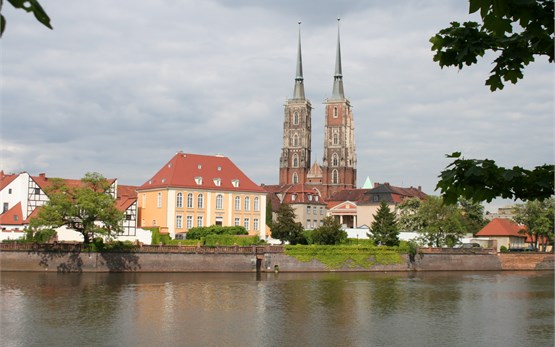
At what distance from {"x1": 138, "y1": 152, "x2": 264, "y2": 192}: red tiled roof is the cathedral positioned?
59045 millimetres

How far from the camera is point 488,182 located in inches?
272

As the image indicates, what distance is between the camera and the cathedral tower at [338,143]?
139 metres

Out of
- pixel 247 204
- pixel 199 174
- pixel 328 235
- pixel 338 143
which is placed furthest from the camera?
pixel 338 143

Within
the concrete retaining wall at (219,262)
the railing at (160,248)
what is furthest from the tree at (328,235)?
the railing at (160,248)

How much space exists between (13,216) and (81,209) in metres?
15.0

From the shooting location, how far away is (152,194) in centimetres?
7600

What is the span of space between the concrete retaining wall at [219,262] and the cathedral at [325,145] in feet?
225

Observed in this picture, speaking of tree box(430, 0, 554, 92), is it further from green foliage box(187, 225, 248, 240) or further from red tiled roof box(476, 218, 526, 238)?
red tiled roof box(476, 218, 526, 238)

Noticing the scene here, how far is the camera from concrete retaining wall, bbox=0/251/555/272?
53656 millimetres

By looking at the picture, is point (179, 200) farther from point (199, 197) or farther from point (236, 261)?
point (236, 261)

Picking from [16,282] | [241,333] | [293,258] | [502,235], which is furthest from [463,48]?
[502,235]

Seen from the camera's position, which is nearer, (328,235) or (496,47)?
(496,47)

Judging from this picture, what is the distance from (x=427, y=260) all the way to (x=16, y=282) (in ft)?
132

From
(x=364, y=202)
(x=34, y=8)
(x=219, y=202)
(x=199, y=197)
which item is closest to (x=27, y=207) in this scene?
(x=199, y=197)
